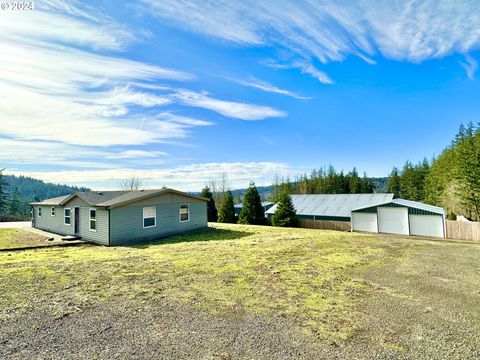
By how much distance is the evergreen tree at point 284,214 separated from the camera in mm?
24516

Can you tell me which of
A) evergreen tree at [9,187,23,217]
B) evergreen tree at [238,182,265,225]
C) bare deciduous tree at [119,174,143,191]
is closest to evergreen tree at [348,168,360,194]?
evergreen tree at [238,182,265,225]

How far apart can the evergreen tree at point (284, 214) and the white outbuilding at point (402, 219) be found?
534cm

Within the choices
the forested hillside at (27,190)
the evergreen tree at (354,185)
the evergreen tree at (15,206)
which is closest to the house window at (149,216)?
the forested hillside at (27,190)

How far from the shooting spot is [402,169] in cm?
5550

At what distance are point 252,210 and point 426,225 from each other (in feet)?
46.4

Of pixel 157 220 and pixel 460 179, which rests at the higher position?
pixel 460 179

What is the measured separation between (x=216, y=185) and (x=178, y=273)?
145 ft

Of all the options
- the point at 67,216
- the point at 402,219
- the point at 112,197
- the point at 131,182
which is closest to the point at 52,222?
the point at 67,216

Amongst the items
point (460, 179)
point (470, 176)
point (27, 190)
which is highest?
point (27, 190)

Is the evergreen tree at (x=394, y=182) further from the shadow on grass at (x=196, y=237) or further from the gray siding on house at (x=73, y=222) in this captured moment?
the gray siding on house at (x=73, y=222)

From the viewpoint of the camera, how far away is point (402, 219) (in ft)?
66.2

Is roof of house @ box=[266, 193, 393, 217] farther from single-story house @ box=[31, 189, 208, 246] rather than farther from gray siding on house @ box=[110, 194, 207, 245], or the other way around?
single-story house @ box=[31, 189, 208, 246]

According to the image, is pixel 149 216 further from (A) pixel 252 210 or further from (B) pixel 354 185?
(B) pixel 354 185

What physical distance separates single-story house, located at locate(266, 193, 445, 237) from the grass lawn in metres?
11.1
